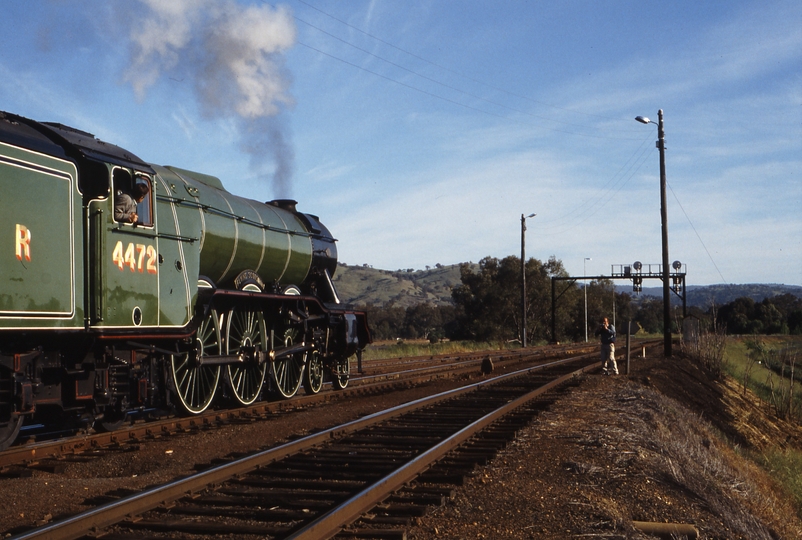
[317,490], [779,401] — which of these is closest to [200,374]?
[317,490]

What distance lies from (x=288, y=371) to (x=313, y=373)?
107 centimetres

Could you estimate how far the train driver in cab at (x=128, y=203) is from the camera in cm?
896

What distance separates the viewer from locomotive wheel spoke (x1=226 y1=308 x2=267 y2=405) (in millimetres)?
12930

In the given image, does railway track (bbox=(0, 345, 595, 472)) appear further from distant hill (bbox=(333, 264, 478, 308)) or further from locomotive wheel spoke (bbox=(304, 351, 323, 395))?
distant hill (bbox=(333, 264, 478, 308))

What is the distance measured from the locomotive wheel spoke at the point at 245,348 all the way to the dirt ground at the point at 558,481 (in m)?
1.30

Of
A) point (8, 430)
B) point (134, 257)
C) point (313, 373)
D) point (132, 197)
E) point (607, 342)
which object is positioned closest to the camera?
point (8, 430)

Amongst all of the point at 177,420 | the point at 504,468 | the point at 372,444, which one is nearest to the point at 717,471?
the point at 504,468

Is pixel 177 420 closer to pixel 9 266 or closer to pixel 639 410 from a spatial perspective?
pixel 9 266

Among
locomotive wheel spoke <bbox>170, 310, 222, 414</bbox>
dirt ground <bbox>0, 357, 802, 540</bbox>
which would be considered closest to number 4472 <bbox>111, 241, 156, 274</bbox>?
locomotive wheel spoke <bbox>170, 310, 222, 414</bbox>

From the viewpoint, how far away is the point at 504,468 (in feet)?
24.4

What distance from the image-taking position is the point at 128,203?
357 inches

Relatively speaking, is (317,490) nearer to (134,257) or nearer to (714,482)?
(714,482)

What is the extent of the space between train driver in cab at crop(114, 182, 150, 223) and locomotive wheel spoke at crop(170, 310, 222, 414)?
8.00 feet

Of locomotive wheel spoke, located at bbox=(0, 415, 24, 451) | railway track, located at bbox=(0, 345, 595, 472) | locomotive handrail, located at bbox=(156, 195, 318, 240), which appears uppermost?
locomotive handrail, located at bbox=(156, 195, 318, 240)
